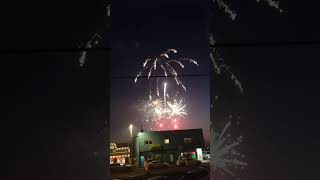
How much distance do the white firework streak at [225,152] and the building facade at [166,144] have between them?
6306 millimetres

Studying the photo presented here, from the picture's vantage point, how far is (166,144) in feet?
30.1

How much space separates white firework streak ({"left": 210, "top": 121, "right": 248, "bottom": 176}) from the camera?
5.70 ft

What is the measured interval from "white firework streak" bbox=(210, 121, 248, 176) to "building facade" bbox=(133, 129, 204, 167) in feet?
20.7

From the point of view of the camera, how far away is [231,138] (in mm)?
1738

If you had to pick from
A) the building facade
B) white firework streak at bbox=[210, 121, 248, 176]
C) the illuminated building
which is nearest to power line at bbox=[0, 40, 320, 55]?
white firework streak at bbox=[210, 121, 248, 176]

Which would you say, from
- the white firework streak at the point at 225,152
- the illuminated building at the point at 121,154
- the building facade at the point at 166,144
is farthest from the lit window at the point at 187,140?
the white firework streak at the point at 225,152

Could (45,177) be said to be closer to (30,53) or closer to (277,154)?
(30,53)

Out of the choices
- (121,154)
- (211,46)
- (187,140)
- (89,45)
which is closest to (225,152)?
(211,46)

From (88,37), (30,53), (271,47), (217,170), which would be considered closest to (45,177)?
(30,53)

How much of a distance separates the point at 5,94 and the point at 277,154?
4.98 feet

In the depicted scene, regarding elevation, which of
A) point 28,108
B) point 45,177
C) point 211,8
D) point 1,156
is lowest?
point 45,177

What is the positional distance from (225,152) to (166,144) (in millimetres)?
7539

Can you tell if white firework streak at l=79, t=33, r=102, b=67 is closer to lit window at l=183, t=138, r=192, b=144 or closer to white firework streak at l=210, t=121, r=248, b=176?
white firework streak at l=210, t=121, r=248, b=176

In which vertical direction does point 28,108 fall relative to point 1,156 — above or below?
above
